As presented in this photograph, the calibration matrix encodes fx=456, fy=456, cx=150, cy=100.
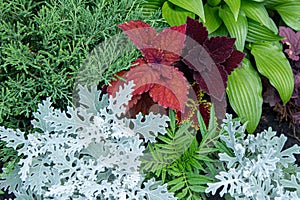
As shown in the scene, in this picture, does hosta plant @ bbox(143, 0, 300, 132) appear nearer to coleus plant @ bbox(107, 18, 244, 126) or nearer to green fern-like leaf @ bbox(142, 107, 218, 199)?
coleus plant @ bbox(107, 18, 244, 126)

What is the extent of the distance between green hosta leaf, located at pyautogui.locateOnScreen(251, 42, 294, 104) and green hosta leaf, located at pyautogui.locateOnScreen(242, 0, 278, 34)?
8 centimetres

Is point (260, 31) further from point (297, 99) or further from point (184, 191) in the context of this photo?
point (184, 191)

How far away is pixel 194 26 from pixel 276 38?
547mm

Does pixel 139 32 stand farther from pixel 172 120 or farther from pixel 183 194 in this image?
pixel 183 194

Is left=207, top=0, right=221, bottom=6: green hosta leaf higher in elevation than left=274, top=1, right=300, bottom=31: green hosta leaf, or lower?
higher

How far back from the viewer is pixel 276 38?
1892 millimetres

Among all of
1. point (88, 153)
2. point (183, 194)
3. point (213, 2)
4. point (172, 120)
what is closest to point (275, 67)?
point (213, 2)

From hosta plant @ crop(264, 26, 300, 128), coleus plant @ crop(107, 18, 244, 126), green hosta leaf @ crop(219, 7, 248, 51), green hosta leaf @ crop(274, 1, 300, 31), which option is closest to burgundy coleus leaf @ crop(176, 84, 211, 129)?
coleus plant @ crop(107, 18, 244, 126)

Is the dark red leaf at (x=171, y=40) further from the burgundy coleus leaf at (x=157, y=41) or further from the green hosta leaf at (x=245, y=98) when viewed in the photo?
the green hosta leaf at (x=245, y=98)

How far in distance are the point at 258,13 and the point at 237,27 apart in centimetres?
12

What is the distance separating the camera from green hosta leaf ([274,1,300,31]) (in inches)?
76.0

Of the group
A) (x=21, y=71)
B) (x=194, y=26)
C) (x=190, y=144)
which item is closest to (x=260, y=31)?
(x=194, y=26)

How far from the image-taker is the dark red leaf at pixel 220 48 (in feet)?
4.83

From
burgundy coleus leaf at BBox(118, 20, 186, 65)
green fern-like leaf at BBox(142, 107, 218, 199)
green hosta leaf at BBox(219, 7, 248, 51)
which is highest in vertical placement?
burgundy coleus leaf at BBox(118, 20, 186, 65)
